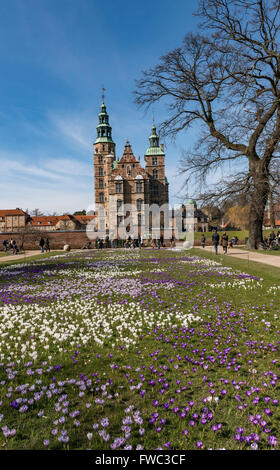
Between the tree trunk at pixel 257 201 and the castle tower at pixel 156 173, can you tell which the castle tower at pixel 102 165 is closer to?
the castle tower at pixel 156 173

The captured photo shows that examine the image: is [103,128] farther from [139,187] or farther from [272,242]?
[272,242]

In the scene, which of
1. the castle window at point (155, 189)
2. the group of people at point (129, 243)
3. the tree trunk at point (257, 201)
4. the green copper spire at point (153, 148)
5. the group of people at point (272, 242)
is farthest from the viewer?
the castle window at point (155, 189)

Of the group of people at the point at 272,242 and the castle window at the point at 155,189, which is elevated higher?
the castle window at the point at 155,189

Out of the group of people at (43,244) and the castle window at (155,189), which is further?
the castle window at (155,189)

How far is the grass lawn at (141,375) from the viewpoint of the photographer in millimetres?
2520

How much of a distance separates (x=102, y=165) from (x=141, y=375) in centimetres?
7081

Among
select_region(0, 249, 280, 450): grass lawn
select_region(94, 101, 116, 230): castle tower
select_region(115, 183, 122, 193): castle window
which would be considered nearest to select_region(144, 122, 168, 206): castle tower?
select_region(115, 183, 122, 193): castle window

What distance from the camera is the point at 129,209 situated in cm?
6253

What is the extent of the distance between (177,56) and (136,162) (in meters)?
45.0

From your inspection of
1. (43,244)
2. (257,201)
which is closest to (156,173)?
(43,244)

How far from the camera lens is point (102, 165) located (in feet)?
232

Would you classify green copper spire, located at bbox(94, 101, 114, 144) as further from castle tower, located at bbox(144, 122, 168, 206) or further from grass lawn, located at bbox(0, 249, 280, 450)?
grass lawn, located at bbox(0, 249, 280, 450)

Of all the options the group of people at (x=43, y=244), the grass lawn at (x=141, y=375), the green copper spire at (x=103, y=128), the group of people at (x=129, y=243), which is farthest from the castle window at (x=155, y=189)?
the grass lawn at (x=141, y=375)

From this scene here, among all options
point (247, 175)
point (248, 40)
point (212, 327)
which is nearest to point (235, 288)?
point (212, 327)
